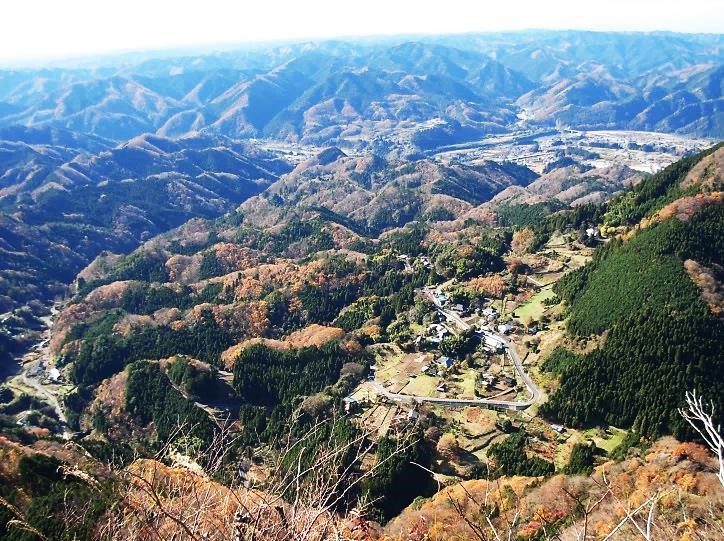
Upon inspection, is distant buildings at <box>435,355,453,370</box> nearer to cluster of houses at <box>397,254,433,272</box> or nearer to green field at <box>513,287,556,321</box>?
green field at <box>513,287,556,321</box>

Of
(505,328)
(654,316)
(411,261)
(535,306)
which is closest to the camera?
(654,316)

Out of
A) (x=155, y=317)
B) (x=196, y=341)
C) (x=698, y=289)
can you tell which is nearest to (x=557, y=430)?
(x=698, y=289)

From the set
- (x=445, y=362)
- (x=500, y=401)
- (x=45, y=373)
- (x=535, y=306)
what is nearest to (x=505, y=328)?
(x=535, y=306)

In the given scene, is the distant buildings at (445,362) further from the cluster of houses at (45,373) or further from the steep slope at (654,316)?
the cluster of houses at (45,373)

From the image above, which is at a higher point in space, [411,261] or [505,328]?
[505,328]

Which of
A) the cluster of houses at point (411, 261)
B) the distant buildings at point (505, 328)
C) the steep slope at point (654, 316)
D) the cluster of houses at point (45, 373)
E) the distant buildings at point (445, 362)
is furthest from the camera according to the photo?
the cluster of houses at point (411, 261)

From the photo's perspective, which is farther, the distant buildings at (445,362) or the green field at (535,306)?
the green field at (535,306)

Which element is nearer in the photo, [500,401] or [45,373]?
[500,401]

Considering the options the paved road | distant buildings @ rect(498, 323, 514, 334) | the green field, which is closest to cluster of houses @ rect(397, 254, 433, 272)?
the green field

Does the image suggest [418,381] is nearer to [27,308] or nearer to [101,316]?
[101,316]

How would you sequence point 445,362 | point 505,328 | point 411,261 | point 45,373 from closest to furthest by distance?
point 445,362 < point 505,328 < point 45,373 < point 411,261

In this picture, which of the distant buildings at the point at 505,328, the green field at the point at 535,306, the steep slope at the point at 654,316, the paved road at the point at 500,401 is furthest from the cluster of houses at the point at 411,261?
the paved road at the point at 500,401

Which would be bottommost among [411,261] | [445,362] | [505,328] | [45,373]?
[45,373]

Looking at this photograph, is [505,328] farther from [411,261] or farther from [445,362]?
[411,261]
